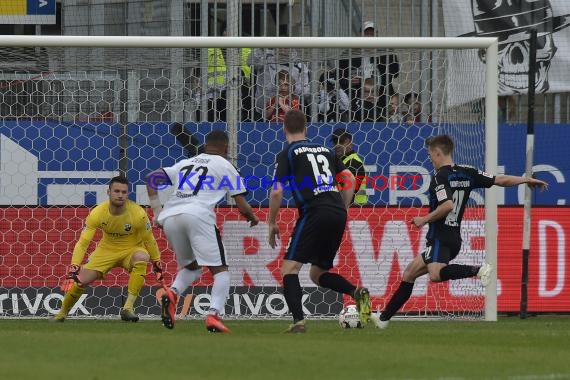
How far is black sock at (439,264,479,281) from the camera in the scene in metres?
12.3

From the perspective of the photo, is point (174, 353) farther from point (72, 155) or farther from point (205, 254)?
point (72, 155)

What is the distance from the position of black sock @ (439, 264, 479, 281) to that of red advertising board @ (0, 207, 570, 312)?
2.27 meters

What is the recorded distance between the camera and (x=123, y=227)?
1384 cm

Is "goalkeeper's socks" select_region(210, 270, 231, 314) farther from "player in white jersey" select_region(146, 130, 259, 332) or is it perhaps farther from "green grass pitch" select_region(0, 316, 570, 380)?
"green grass pitch" select_region(0, 316, 570, 380)

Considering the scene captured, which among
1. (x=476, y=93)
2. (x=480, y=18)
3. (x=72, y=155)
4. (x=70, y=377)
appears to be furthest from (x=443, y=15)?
(x=70, y=377)

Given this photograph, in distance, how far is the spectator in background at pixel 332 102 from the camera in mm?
15336

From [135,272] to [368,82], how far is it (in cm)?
365

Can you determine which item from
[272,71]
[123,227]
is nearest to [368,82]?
[272,71]

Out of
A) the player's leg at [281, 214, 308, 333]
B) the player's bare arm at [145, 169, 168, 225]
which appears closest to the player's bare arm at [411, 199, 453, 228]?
the player's leg at [281, 214, 308, 333]

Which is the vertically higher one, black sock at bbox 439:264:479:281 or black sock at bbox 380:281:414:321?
black sock at bbox 439:264:479:281

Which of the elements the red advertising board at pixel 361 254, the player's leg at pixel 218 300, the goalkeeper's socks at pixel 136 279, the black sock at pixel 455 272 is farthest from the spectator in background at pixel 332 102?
the player's leg at pixel 218 300

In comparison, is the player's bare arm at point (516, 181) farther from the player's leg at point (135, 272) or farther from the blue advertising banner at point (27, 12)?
the blue advertising banner at point (27, 12)

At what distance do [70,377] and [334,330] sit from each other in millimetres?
4915

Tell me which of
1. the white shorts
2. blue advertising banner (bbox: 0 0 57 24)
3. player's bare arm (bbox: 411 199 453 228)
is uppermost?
blue advertising banner (bbox: 0 0 57 24)
